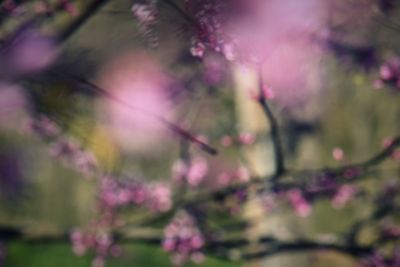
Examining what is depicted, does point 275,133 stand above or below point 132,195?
above

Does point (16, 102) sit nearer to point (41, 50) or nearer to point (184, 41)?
point (41, 50)

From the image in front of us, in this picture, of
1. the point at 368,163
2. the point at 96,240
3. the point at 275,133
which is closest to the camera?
the point at 275,133

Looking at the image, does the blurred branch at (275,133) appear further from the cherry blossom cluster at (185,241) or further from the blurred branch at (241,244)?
the cherry blossom cluster at (185,241)

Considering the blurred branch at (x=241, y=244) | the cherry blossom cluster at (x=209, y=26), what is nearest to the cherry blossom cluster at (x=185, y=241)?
the blurred branch at (x=241, y=244)

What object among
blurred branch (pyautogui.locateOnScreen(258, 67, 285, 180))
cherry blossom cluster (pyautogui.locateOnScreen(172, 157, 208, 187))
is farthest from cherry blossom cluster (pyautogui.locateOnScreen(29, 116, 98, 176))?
blurred branch (pyautogui.locateOnScreen(258, 67, 285, 180))

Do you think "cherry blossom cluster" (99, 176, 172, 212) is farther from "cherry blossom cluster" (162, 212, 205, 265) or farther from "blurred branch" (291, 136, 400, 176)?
"blurred branch" (291, 136, 400, 176)

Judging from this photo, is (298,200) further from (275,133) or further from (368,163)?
(275,133)

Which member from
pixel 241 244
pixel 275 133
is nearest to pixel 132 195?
pixel 241 244

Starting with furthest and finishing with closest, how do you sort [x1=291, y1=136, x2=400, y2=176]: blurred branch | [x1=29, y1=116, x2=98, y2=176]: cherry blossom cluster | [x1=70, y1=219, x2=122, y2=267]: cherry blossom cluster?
[x1=29, y1=116, x2=98, y2=176]: cherry blossom cluster
[x1=70, y1=219, x2=122, y2=267]: cherry blossom cluster
[x1=291, y1=136, x2=400, y2=176]: blurred branch
